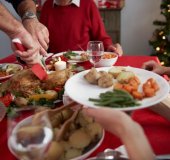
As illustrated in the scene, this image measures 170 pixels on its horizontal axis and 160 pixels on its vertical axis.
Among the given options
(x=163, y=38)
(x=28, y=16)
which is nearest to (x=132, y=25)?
(x=163, y=38)

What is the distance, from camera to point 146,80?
0.97 metres

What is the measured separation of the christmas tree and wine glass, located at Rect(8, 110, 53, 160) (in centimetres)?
271

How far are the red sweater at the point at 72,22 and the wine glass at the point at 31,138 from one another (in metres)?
1.78

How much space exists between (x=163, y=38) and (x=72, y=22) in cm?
134

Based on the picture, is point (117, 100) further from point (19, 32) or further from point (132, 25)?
point (132, 25)

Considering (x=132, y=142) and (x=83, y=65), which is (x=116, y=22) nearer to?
(x=83, y=65)

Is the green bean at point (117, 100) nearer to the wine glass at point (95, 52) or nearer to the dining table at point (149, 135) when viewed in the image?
the dining table at point (149, 135)

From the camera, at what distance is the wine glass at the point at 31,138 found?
558 millimetres

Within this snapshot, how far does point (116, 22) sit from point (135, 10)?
1.11ft

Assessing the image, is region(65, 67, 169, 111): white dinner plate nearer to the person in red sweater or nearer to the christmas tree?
the person in red sweater

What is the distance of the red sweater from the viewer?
236 cm

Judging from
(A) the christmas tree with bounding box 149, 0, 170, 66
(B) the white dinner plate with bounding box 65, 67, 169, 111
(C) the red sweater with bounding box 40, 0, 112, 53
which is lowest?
(A) the christmas tree with bounding box 149, 0, 170, 66

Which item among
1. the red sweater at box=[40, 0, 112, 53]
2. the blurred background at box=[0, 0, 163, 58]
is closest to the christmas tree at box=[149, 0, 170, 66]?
the blurred background at box=[0, 0, 163, 58]

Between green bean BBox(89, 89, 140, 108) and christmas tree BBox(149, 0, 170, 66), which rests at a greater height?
green bean BBox(89, 89, 140, 108)
